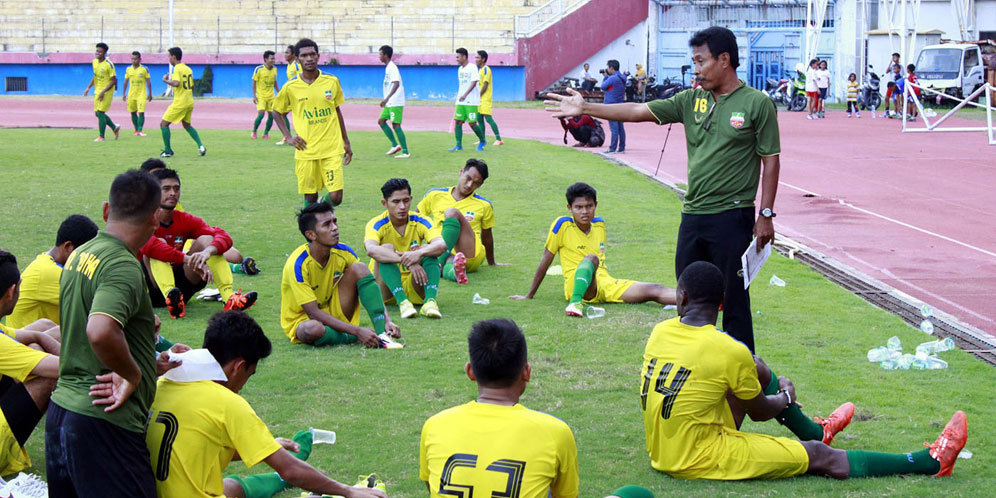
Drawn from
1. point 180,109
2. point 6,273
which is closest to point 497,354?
point 6,273

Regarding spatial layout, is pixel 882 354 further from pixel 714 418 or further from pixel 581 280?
pixel 714 418

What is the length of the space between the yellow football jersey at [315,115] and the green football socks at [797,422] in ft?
25.6

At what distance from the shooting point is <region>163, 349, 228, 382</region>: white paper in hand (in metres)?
4.10

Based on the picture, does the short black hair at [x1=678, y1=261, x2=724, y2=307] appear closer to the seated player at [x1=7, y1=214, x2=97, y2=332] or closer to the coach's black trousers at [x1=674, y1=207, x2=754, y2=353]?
the coach's black trousers at [x1=674, y1=207, x2=754, y2=353]

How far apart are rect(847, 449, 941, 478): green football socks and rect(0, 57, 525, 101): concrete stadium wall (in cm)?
3728

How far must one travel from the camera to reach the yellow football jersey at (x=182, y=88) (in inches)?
814

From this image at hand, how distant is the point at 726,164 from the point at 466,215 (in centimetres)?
440

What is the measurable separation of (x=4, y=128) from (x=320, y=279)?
69.4ft

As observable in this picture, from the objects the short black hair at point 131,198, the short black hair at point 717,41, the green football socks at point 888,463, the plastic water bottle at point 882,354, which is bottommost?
the green football socks at point 888,463

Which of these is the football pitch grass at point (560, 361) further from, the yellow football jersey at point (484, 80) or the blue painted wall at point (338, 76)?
the blue painted wall at point (338, 76)

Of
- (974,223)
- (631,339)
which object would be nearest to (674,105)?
(631,339)

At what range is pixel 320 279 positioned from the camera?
7.61 m

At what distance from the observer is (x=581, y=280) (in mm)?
8914

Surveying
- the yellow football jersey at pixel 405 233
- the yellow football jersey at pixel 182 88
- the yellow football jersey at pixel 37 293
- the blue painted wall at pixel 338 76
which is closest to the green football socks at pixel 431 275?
the yellow football jersey at pixel 405 233
